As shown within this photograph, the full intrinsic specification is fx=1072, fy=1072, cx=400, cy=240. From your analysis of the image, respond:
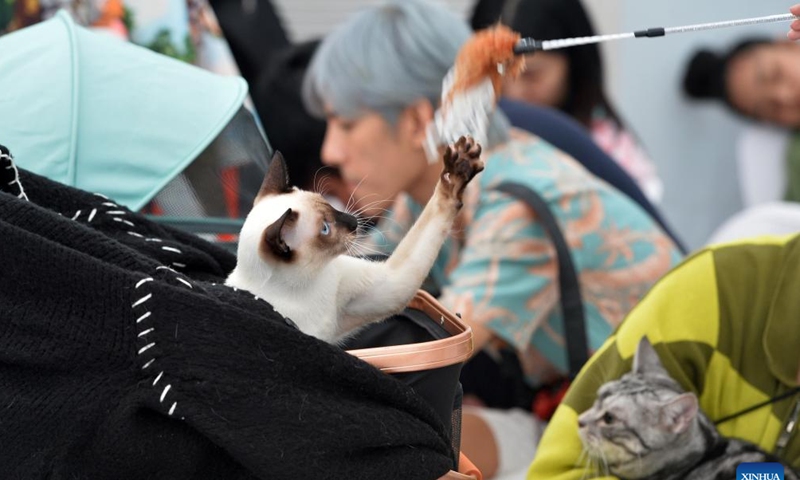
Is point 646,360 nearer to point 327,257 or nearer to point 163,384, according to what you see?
point 327,257

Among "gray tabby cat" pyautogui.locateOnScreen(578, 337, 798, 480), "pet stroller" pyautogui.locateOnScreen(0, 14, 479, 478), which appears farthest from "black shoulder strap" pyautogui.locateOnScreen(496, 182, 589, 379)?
"pet stroller" pyautogui.locateOnScreen(0, 14, 479, 478)

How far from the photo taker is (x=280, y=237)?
1.13m

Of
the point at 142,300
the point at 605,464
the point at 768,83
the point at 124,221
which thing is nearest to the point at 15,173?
the point at 124,221

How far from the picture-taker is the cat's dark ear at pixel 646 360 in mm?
1407

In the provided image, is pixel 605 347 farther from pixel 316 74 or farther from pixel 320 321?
pixel 316 74

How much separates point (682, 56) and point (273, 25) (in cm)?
183

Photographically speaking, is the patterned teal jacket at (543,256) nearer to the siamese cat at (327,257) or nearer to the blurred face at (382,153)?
the blurred face at (382,153)

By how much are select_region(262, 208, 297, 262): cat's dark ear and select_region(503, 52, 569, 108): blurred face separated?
7.12 ft

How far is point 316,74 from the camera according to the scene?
2.36 m

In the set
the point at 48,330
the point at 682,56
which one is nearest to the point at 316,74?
the point at 48,330

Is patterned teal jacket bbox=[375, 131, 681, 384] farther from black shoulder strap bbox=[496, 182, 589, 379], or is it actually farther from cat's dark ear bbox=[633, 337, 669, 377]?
cat's dark ear bbox=[633, 337, 669, 377]

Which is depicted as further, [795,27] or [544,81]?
[544,81]

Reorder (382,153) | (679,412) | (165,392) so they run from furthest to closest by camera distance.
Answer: (382,153) < (679,412) < (165,392)

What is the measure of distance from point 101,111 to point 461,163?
0.57 meters
